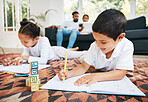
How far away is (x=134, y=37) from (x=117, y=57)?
5.72ft

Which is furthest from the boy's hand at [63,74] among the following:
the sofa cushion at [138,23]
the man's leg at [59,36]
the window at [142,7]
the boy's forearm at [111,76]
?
the window at [142,7]

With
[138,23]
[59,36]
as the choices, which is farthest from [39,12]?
[138,23]

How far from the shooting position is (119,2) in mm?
3941

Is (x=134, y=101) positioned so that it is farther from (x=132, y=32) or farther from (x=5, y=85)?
(x=132, y=32)

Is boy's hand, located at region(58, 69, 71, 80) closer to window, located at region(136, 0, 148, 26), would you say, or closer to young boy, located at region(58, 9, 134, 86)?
young boy, located at region(58, 9, 134, 86)

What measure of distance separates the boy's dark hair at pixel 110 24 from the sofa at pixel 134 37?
183cm

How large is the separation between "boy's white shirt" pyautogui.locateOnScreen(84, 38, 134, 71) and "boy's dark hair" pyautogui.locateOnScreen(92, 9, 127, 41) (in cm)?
12

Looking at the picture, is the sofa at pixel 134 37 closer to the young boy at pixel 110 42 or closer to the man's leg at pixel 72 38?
the man's leg at pixel 72 38

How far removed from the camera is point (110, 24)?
0.63 meters

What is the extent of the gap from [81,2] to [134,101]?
4.10 meters

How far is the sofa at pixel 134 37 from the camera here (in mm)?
2234

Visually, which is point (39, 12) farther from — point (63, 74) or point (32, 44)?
point (63, 74)

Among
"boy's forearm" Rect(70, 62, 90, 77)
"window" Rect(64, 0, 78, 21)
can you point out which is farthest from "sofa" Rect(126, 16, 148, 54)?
"window" Rect(64, 0, 78, 21)

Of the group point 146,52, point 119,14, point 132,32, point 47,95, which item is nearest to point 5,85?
point 47,95
